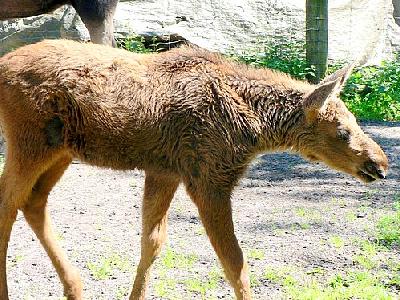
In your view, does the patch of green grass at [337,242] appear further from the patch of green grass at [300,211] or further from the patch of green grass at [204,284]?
the patch of green grass at [204,284]

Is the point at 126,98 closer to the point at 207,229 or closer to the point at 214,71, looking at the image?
the point at 214,71

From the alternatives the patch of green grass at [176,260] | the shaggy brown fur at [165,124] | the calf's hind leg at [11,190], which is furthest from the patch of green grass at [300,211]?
the calf's hind leg at [11,190]

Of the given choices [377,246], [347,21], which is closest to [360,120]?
[347,21]

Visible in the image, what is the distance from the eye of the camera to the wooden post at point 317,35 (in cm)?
1383

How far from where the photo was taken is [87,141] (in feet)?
17.5

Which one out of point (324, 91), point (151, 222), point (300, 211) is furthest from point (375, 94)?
point (151, 222)

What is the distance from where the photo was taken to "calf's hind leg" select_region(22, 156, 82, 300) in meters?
5.62

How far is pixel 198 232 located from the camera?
727cm

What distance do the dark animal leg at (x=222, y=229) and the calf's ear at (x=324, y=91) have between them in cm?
82

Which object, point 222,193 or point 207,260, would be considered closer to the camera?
point 222,193

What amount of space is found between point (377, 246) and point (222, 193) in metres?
2.07

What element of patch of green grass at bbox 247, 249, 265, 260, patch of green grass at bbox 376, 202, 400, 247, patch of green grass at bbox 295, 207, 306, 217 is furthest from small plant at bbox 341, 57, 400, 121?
patch of green grass at bbox 247, 249, 265, 260

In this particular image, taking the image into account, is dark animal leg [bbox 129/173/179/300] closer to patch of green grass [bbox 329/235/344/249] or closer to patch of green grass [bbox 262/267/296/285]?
patch of green grass [bbox 262/267/296/285]

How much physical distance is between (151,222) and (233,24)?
34.2ft
